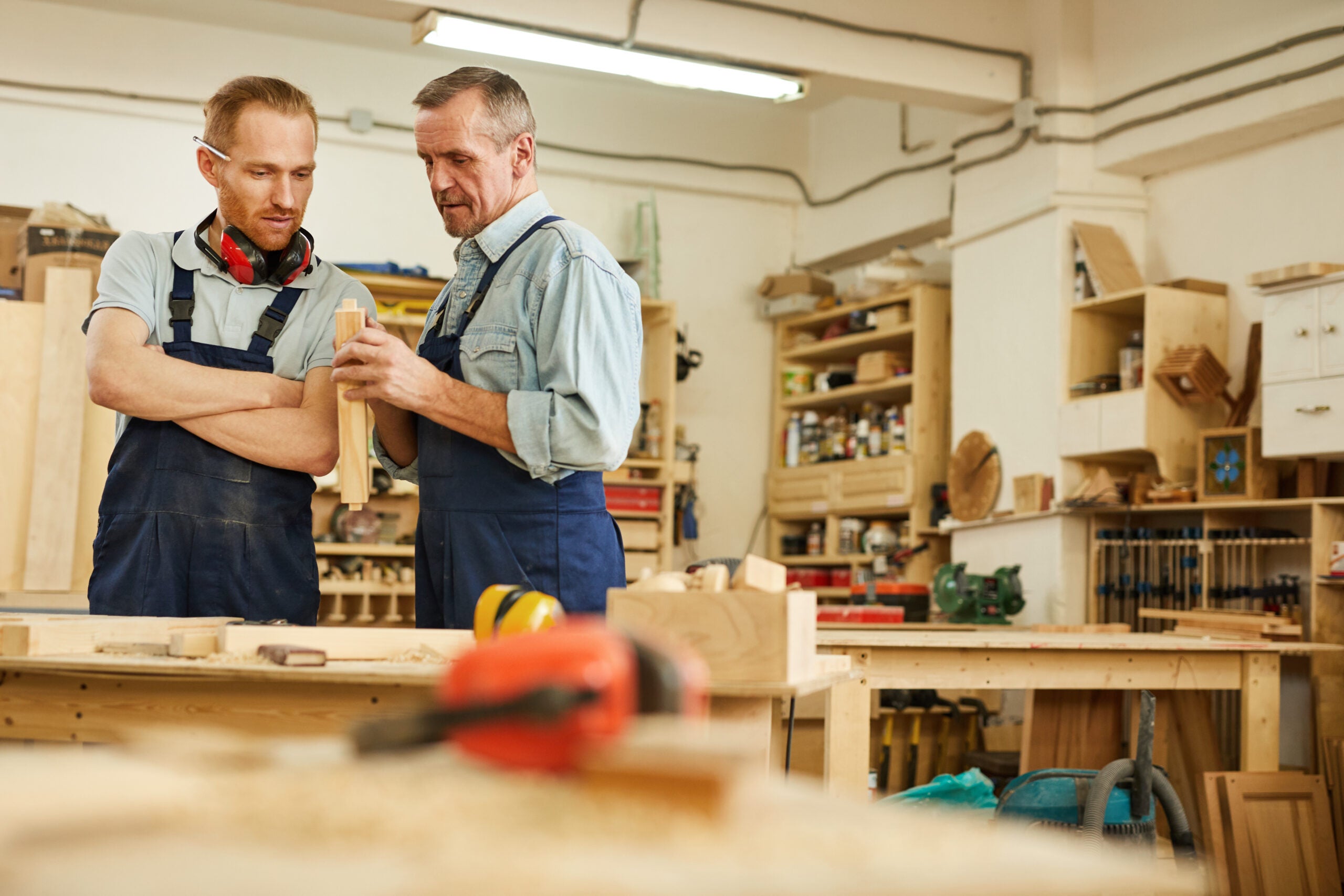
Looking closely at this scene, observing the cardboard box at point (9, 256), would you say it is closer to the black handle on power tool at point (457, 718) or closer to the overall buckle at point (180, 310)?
the overall buckle at point (180, 310)

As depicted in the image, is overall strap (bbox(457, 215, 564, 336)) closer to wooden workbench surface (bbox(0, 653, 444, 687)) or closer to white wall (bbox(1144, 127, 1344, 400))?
wooden workbench surface (bbox(0, 653, 444, 687))

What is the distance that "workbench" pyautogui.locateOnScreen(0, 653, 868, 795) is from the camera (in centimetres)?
145

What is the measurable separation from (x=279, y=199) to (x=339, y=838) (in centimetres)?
187

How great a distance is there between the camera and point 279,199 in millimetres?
2281

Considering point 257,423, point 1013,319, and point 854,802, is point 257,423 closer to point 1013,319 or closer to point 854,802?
point 854,802

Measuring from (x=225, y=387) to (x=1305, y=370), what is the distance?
387 centimetres

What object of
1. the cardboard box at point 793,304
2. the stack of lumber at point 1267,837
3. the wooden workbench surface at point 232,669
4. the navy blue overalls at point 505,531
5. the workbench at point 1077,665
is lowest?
the stack of lumber at point 1267,837

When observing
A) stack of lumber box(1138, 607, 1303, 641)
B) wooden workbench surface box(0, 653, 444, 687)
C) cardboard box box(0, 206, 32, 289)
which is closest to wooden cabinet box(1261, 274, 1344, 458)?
stack of lumber box(1138, 607, 1303, 641)

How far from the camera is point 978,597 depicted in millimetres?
5453

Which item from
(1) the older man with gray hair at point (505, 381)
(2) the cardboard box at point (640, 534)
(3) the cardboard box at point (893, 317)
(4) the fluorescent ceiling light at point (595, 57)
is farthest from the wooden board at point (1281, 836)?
(2) the cardboard box at point (640, 534)

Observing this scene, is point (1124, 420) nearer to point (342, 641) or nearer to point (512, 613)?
point (342, 641)

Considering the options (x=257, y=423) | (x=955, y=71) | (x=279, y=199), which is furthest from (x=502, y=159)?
(x=955, y=71)

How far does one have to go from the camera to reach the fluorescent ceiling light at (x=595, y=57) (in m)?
5.09

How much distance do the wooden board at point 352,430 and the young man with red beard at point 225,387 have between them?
0.13 metres
